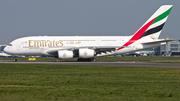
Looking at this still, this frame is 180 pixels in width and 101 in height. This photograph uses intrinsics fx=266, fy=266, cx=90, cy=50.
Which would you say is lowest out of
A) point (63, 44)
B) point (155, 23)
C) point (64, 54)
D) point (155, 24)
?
point (64, 54)

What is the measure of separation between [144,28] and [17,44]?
24.2 metres

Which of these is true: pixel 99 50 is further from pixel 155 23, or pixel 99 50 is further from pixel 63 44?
pixel 155 23

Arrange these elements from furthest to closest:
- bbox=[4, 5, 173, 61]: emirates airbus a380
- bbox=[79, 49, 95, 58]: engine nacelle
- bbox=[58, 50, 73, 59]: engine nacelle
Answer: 1. bbox=[4, 5, 173, 61]: emirates airbus a380
2. bbox=[79, 49, 95, 58]: engine nacelle
3. bbox=[58, 50, 73, 59]: engine nacelle

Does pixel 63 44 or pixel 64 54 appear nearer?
pixel 64 54

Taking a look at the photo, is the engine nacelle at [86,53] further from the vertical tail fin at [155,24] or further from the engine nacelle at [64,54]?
the vertical tail fin at [155,24]

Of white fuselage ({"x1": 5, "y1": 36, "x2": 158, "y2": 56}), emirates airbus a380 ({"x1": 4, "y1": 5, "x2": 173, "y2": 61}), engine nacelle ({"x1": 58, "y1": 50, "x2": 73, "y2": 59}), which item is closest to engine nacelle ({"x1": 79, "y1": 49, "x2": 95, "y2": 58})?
emirates airbus a380 ({"x1": 4, "y1": 5, "x2": 173, "y2": 61})

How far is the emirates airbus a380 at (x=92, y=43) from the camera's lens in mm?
49156

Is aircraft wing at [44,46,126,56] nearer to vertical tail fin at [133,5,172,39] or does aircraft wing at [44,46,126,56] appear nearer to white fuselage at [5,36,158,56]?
white fuselage at [5,36,158,56]

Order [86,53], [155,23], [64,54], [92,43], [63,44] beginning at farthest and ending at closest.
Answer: [92,43] → [155,23] → [63,44] → [86,53] → [64,54]

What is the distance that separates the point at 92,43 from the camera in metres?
50.6

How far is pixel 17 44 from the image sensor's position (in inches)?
1962

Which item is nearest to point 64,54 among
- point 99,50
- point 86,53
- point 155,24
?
point 86,53

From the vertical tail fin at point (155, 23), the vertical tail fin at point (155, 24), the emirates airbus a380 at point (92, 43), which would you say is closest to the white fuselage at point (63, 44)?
the emirates airbus a380 at point (92, 43)

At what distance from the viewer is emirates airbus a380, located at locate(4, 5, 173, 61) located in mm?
49156
